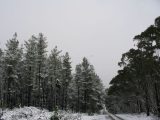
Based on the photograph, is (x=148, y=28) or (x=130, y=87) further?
(x=130, y=87)

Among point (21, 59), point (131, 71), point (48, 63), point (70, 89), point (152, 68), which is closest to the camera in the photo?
point (152, 68)

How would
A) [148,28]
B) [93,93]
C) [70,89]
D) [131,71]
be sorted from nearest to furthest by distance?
[148,28] → [131,71] → [93,93] → [70,89]

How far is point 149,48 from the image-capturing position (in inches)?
1123

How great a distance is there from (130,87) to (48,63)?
21.0 m

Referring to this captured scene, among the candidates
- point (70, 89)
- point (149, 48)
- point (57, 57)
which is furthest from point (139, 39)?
point (70, 89)

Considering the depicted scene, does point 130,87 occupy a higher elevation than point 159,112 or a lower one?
higher

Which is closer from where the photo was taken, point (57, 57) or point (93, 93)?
point (57, 57)

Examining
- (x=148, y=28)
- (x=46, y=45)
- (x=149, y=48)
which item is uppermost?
(x=46, y=45)

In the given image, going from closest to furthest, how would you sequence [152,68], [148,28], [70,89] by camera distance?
[148,28] < [152,68] < [70,89]

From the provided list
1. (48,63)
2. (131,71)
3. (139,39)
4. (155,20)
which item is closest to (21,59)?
(48,63)

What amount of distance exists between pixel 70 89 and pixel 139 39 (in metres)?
46.1

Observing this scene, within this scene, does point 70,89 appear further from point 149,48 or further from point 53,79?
point 149,48

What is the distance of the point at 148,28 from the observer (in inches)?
1056

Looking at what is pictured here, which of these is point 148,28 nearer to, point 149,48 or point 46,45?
point 149,48
